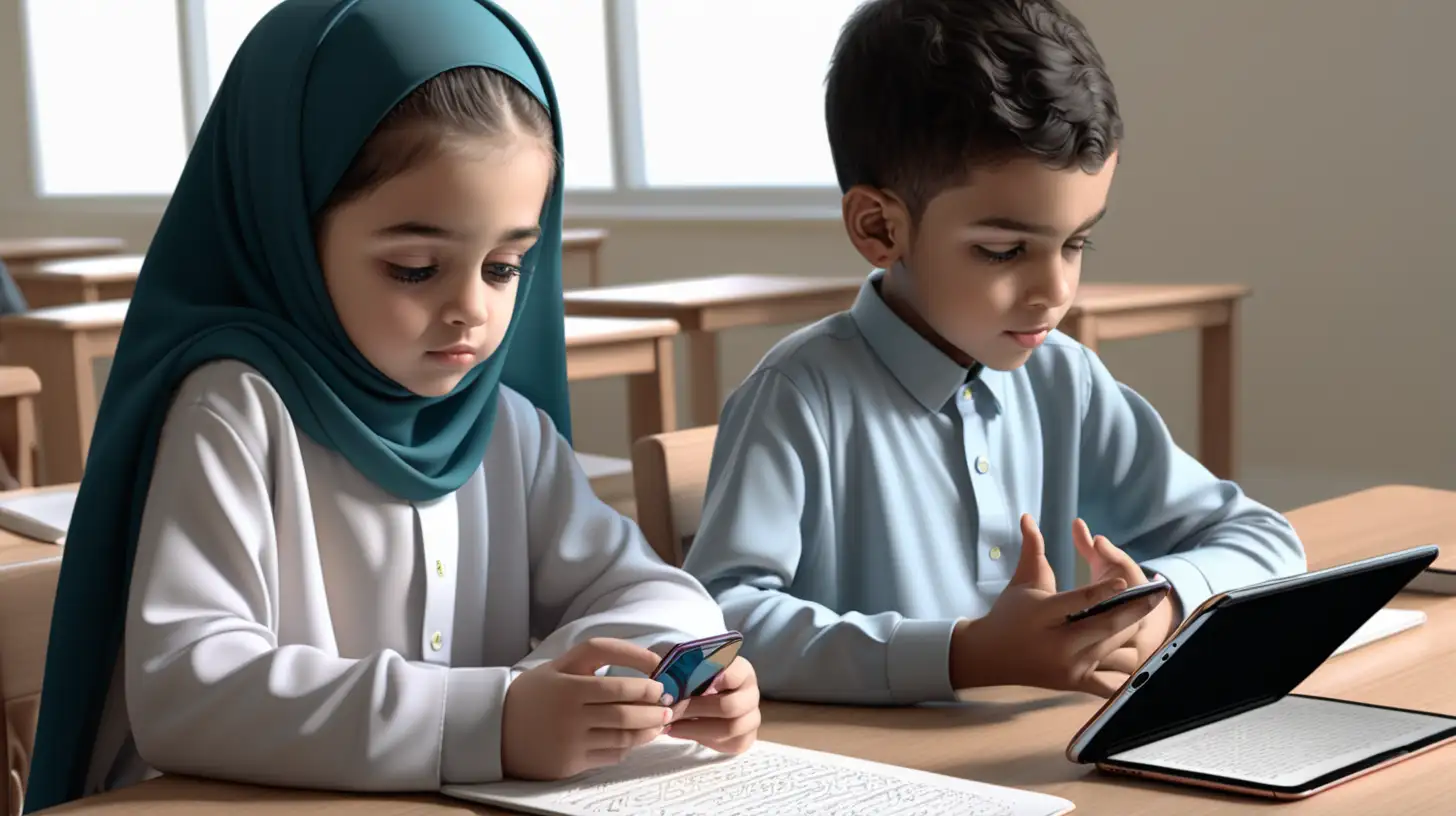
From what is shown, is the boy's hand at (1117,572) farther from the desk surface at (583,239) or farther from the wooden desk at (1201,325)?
the desk surface at (583,239)

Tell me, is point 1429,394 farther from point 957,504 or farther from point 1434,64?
point 957,504

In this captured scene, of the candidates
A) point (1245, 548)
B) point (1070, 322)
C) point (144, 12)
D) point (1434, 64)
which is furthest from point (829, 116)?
point (144, 12)

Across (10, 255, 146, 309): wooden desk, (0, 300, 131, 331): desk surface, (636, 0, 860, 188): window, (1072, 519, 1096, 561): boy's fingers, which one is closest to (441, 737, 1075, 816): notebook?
(1072, 519, 1096, 561): boy's fingers

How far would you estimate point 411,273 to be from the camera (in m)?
1.07

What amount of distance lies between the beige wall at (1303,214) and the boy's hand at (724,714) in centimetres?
432

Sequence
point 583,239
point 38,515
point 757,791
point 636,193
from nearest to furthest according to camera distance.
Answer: point 757,791 → point 38,515 → point 583,239 → point 636,193

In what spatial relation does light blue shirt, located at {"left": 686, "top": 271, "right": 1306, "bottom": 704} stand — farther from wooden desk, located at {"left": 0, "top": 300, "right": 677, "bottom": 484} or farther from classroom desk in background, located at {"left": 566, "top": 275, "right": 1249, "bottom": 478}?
classroom desk in background, located at {"left": 566, "top": 275, "right": 1249, "bottom": 478}

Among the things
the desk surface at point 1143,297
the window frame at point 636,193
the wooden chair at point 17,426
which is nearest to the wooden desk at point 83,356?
the wooden chair at point 17,426

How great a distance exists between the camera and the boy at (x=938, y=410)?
3.98ft

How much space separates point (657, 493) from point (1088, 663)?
52cm

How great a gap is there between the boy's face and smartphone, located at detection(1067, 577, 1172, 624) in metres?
0.28

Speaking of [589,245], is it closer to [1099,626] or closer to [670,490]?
[670,490]

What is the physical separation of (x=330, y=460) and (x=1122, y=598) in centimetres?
51

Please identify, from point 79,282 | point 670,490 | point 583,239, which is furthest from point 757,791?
point 583,239
